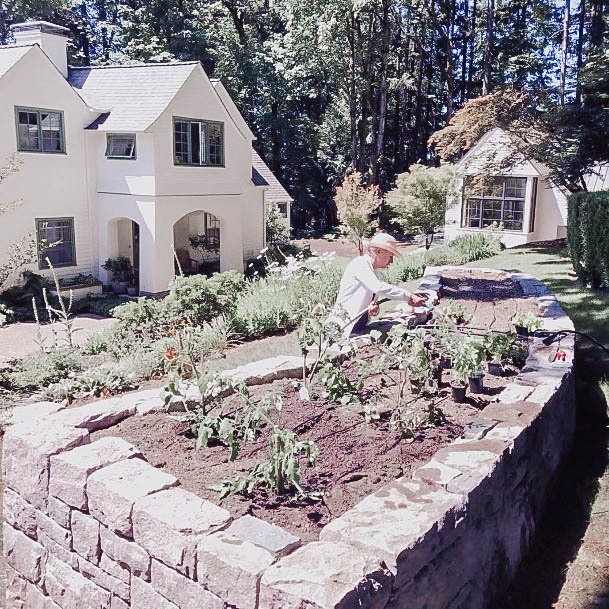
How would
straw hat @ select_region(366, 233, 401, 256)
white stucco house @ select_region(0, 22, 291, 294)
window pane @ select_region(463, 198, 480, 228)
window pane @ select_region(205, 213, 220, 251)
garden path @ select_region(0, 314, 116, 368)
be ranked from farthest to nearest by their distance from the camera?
window pane @ select_region(463, 198, 480, 228) → window pane @ select_region(205, 213, 220, 251) → white stucco house @ select_region(0, 22, 291, 294) → garden path @ select_region(0, 314, 116, 368) → straw hat @ select_region(366, 233, 401, 256)

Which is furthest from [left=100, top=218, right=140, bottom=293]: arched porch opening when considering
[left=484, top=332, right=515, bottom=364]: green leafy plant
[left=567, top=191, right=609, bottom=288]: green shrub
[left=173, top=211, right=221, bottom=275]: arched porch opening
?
[left=484, top=332, right=515, bottom=364]: green leafy plant

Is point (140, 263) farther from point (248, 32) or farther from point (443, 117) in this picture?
point (443, 117)

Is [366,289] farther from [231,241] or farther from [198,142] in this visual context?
[231,241]

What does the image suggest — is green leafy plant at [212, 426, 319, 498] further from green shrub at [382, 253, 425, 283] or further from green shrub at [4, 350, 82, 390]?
green shrub at [382, 253, 425, 283]

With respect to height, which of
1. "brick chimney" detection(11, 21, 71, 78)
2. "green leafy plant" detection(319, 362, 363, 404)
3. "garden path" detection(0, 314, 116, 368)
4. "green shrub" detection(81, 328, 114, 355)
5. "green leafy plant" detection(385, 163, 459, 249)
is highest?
"brick chimney" detection(11, 21, 71, 78)

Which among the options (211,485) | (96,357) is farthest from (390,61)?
(211,485)

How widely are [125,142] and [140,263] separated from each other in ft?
11.1

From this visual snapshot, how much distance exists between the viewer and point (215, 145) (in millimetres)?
19969

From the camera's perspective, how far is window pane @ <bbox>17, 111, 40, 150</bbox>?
17000 mm

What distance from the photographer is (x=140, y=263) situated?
18.5m

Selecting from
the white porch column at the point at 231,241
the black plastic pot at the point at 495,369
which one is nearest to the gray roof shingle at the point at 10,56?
the white porch column at the point at 231,241

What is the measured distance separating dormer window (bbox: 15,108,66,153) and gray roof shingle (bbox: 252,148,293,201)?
6865mm

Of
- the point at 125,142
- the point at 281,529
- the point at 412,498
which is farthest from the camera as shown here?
the point at 125,142

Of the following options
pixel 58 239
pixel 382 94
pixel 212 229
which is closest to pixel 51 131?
pixel 58 239
